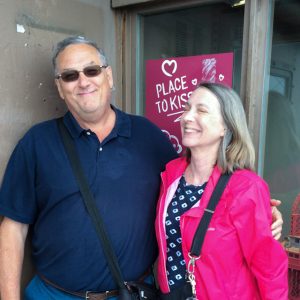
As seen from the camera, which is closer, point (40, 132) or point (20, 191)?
point (20, 191)

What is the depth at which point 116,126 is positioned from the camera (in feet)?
6.79

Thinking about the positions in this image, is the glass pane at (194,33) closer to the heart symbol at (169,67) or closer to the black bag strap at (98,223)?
the heart symbol at (169,67)

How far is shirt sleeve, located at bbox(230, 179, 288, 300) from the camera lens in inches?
60.9

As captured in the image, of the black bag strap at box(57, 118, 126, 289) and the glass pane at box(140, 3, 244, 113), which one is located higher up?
the glass pane at box(140, 3, 244, 113)

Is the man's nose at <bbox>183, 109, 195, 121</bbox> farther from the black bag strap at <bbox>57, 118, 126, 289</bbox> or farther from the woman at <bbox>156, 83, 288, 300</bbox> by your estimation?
the black bag strap at <bbox>57, 118, 126, 289</bbox>

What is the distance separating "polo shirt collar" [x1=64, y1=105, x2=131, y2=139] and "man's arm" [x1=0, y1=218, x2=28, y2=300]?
58 cm

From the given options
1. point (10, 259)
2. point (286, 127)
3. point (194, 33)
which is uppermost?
point (194, 33)

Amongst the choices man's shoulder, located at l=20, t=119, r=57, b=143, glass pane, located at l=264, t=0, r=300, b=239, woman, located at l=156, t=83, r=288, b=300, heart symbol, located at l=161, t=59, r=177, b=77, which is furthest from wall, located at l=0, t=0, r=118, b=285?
glass pane, located at l=264, t=0, r=300, b=239

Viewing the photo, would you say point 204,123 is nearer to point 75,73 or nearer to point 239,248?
point 239,248

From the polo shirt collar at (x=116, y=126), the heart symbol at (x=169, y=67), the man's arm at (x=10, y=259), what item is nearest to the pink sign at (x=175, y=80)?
the heart symbol at (x=169, y=67)

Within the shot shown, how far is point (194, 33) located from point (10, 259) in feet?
6.00

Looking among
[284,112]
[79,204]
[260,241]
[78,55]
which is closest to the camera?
[260,241]

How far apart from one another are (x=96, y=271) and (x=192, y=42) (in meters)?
1.61

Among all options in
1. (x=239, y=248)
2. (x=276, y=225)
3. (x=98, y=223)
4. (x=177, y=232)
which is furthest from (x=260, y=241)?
(x=98, y=223)
